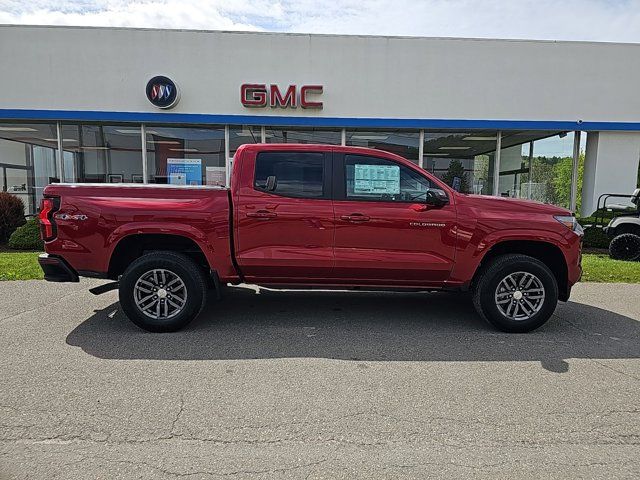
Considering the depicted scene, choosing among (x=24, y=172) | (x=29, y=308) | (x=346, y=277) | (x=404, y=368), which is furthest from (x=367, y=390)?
(x=24, y=172)

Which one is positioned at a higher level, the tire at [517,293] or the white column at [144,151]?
the white column at [144,151]

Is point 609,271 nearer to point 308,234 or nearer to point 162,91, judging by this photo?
point 308,234

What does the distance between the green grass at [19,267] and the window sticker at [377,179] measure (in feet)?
19.5

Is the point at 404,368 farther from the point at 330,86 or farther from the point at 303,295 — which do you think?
the point at 330,86

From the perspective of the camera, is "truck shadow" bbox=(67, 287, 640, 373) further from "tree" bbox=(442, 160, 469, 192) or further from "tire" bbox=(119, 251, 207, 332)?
"tree" bbox=(442, 160, 469, 192)

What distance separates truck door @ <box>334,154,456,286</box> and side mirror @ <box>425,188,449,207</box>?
2 cm

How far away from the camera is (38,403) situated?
3225mm

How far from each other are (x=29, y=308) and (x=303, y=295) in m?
3.63

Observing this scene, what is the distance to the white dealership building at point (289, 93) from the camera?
12.4 m

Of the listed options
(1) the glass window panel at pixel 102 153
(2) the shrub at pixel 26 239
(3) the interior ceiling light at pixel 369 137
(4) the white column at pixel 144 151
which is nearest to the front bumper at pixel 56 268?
(2) the shrub at pixel 26 239

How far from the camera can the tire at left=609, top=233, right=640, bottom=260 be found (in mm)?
9562

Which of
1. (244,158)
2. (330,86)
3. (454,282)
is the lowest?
(454,282)

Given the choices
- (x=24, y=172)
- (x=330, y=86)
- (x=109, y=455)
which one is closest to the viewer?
(x=109, y=455)

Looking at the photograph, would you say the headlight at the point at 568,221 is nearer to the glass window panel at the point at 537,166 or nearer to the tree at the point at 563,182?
the glass window panel at the point at 537,166
